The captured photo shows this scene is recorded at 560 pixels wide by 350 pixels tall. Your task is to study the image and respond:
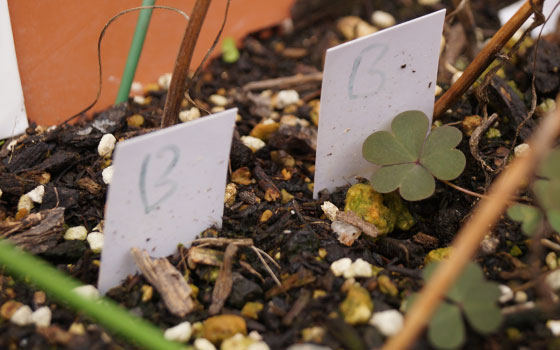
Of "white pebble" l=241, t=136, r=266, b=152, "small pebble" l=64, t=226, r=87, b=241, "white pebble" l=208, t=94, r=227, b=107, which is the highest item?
"small pebble" l=64, t=226, r=87, b=241

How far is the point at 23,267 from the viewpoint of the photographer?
2.60ft

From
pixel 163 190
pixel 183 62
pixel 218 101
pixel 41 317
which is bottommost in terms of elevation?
pixel 218 101

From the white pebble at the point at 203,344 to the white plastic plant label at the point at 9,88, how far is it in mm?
767

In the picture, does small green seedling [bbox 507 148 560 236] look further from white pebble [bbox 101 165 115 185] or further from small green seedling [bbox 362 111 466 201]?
white pebble [bbox 101 165 115 185]

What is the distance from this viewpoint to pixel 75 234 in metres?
1.06

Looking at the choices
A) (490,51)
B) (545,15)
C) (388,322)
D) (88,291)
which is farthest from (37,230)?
(545,15)

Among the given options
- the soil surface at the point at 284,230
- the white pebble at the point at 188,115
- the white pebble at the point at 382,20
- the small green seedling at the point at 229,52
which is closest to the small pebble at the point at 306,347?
the soil surface at the point at 284,230

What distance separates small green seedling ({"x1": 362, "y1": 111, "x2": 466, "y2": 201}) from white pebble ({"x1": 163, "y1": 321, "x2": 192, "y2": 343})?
461mm

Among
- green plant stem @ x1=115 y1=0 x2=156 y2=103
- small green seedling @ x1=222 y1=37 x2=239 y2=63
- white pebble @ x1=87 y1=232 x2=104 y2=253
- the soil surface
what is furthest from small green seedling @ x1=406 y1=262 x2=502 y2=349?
small green seedling @ x1=222 y1=37 x2=239 y2=63

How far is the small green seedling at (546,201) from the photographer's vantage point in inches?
30.2

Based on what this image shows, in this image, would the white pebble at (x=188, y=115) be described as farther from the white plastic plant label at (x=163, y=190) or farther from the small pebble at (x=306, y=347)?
the small pebble at (x=306, y=347)

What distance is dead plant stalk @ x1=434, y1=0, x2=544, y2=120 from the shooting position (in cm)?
109

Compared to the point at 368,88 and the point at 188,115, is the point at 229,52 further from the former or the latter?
the point at 368,88

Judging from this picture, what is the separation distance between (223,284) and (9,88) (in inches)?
29.8
